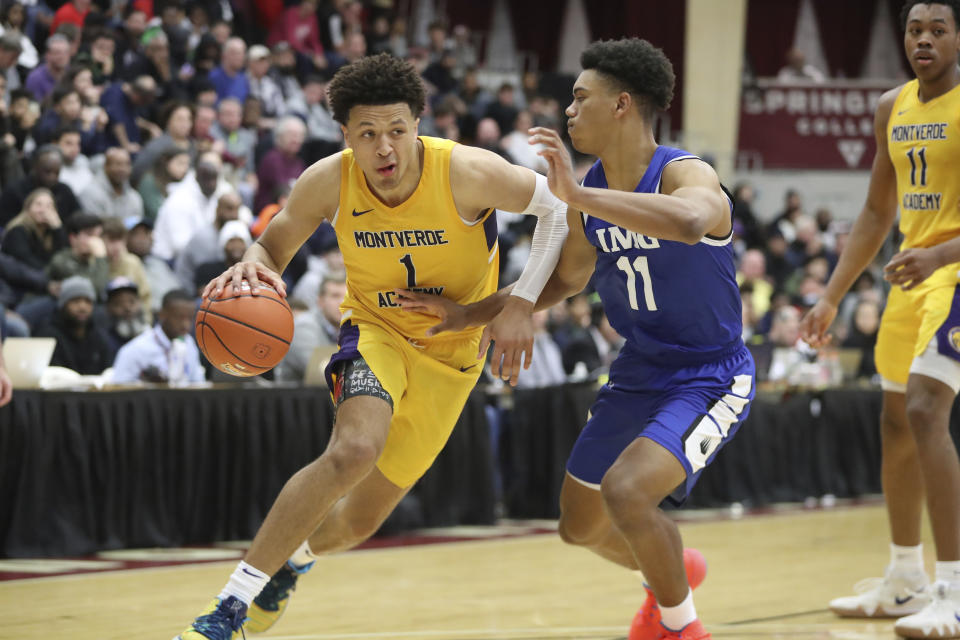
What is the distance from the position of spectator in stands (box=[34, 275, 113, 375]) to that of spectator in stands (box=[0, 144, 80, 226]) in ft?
4.11

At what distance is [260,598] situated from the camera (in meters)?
4.39

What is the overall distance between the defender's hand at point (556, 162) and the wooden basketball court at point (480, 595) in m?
1.88

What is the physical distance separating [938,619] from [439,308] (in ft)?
6.90

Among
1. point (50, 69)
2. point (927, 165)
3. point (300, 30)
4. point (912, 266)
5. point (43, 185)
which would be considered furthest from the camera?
point (300, 30)

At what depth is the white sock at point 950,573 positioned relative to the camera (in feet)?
15.1

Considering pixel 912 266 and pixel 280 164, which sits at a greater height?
pixel 912 266

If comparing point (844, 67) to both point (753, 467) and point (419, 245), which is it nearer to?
point (753, 467)

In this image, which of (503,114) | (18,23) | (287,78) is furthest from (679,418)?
(503,114)

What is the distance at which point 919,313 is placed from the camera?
484cm

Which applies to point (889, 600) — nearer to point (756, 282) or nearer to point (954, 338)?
point (954, 338)

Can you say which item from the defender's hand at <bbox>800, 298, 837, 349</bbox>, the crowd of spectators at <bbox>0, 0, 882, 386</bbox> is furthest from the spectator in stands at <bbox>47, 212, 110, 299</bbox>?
the defender's hand at <bbox>800, 298, 837, 349</bbox>

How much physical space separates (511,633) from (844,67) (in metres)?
19.6

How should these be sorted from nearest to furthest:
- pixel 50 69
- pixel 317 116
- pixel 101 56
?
pixel 50 69 < pixel 101 56 < pixel 317 116

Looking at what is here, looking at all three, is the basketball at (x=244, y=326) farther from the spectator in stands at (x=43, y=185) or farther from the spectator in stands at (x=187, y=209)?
the spectator in stands at (x=187, y=209)
